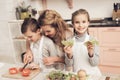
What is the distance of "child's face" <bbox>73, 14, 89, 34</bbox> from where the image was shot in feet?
4.42

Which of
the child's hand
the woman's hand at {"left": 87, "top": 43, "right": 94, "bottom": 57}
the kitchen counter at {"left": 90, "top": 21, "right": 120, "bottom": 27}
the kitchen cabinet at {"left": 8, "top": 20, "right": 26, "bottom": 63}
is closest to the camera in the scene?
the woman's hand at {"left": 87, "top": 43, "right": 94, "bottom": 57}

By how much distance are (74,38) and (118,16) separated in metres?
1.62

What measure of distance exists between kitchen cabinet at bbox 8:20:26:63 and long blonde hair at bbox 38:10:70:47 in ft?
5.04

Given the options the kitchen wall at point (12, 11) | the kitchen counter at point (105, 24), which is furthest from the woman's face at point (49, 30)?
the kitchen wall at point (12, 11)

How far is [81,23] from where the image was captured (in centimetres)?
135

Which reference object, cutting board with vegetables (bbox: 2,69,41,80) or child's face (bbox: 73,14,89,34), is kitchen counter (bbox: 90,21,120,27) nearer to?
child's face (bbox: 73,14,89,34)

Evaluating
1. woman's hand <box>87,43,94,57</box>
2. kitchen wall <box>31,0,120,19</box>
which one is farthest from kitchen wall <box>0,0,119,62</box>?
woman's hand <box>87,43,94,57</box>

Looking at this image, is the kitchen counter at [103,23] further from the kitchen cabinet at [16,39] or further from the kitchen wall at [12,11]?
the kitchen cabinet at [16,39]

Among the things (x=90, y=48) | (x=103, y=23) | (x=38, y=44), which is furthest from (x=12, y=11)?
(x=90, y=48)

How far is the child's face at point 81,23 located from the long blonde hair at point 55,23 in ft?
0.52

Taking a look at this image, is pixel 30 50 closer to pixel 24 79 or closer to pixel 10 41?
pixel 24 79

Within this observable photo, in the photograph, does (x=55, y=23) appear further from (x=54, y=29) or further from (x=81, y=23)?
(x=81, y=23)

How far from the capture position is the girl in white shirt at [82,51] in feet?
4.38

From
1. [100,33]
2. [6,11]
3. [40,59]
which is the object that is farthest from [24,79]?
[6,11]
